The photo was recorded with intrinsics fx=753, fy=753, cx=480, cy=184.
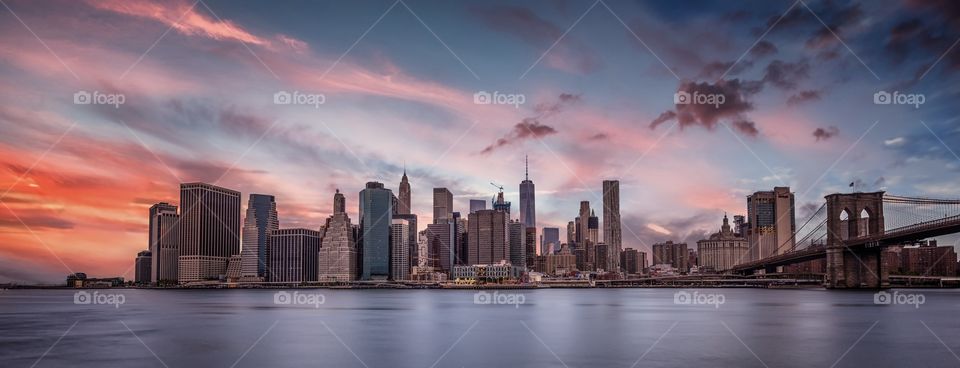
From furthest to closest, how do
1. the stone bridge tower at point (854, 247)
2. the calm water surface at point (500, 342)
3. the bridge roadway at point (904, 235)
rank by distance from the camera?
1. the stone bridge tower at point (854, 247)
2. the bridge roadway at point (904, 235)
3. the calm water surface at point (500, 342)

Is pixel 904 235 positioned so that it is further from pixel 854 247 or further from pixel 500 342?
pixel 500 342

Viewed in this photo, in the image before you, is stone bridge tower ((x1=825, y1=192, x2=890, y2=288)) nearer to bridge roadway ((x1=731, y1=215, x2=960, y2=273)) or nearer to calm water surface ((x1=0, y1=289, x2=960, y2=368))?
bridge roadway ((x1=731, y1=215, x2=960, y2=273))

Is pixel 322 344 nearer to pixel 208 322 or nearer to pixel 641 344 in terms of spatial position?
pixel 641 344

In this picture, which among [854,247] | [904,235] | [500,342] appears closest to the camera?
[500,342]

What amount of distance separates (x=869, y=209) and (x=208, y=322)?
107795 mm

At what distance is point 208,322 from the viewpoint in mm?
66625

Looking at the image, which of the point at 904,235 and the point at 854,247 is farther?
the point at 854,247

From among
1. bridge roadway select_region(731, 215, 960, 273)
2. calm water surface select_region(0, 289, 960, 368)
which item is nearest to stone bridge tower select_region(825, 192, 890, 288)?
bridge roadway select_region(731, 215, 960, 273)

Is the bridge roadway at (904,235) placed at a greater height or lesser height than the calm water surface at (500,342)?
greater

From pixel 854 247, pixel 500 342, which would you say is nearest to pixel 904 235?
pixel 854 247

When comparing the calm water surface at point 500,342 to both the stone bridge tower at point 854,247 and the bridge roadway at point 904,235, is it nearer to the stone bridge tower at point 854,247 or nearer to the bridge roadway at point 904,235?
the bridge roadway at point 904,235

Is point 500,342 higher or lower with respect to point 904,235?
lower

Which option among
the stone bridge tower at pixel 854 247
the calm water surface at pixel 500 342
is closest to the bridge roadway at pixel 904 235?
the stone bridge tower at pixel 854 247

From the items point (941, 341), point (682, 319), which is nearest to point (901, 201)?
point (682, 319)
